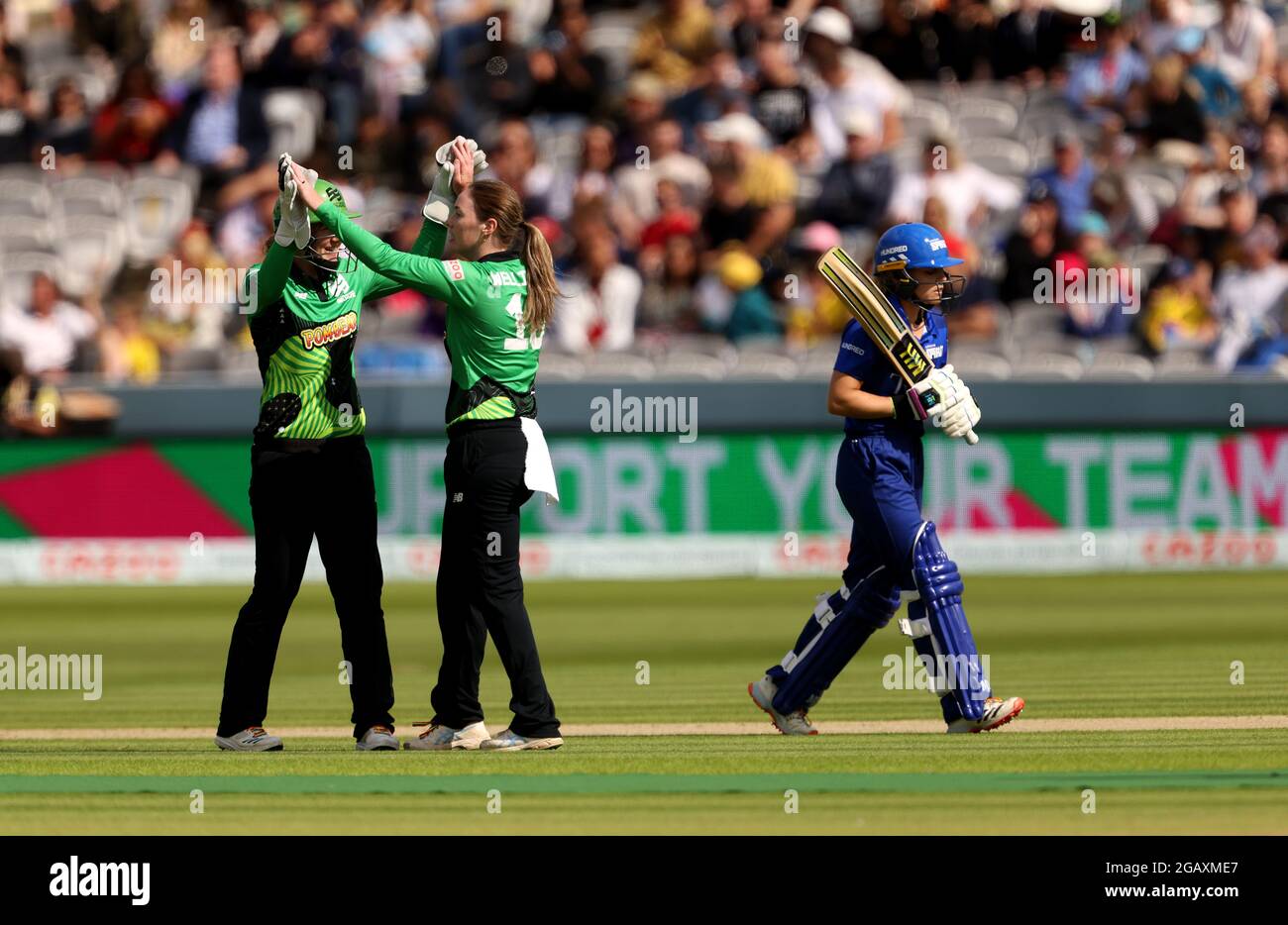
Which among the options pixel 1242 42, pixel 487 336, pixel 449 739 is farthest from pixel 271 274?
pixel 1242 42

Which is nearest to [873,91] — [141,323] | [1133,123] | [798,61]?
[798,61]

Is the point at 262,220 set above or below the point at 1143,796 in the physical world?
above

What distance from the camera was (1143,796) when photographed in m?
7.84

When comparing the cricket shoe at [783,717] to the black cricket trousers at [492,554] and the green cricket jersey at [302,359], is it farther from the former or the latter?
the green cricket jersey at [302,359]

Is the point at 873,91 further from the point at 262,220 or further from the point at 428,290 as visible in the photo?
the point at 428,290

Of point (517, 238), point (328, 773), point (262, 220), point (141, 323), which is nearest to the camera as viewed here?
point (328, 773)

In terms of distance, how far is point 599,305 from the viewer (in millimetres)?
21688

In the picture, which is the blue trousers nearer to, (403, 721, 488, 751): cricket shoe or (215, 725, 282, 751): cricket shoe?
(403, 721, 488, 751): cricket shoe

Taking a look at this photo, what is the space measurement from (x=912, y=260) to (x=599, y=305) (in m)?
12.0

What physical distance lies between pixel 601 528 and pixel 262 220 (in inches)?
249

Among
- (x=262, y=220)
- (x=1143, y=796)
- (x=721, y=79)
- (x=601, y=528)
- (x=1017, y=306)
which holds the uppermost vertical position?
(x=721, y=79)

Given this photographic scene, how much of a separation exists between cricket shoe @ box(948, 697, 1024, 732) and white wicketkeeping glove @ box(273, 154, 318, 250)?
3543 millimetres

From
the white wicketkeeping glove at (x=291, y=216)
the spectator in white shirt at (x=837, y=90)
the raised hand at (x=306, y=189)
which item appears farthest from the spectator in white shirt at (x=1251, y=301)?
the raised hand at (x=306, y=189)
